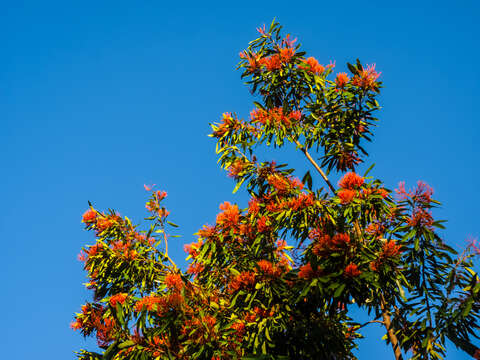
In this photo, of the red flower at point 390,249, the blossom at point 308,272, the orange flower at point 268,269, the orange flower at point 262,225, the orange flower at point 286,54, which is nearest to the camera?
the blossom at point 308,272

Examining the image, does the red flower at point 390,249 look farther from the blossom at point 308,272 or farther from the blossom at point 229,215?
the blossom at point 229,215

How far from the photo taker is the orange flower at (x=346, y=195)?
221 inches

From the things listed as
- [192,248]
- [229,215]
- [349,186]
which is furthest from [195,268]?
[349,186]

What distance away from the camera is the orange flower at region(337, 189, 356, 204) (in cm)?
561

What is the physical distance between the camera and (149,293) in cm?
737

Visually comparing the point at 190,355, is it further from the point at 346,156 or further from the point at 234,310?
the point at 346,156

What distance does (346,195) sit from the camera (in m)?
5.61

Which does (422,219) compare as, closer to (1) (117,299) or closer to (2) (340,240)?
(2) (340,240)

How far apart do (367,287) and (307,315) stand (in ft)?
2.39

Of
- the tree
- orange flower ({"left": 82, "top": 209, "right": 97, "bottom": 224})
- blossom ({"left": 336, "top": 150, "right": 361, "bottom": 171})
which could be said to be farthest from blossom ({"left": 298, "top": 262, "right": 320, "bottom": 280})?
orange flower ({"left": 82, "top": 209, "right": 97, "bottom": 224})

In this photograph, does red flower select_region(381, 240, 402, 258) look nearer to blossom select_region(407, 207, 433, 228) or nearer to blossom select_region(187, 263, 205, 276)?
blossom select_region(407, 207, 433, 228)

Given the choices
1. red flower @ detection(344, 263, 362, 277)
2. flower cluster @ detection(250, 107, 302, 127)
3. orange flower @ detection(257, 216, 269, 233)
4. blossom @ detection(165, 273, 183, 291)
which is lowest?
red flower @ detection(344, 263, 362, 277)

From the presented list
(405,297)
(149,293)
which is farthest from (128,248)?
(405,297)

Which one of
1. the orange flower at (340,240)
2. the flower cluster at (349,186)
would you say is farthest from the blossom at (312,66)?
the orange flower at (340,240)
